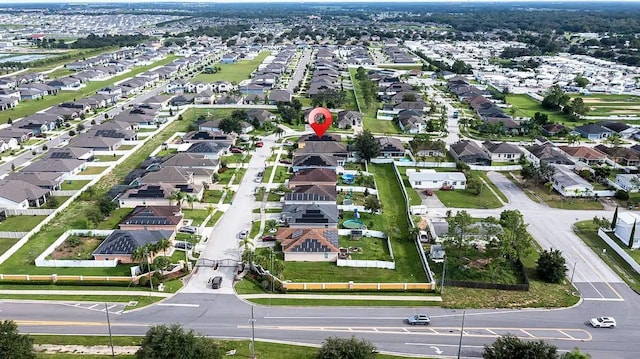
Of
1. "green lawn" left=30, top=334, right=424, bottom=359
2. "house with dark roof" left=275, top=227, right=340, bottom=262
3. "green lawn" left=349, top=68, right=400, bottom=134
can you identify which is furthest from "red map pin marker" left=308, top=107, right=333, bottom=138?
"green lawn" left=30, top=334, right=424, bottom=359

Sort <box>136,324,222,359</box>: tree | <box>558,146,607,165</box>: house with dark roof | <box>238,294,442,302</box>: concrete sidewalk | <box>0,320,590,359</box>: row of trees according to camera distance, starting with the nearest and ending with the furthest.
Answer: <box>0,320,590,359</box>: row of trees → <box>136,324,222,359</box>: tree → <box>238,294,442,302</box>: concrete sidewalk → <box>558,146,607,165</box>: house with dark roof

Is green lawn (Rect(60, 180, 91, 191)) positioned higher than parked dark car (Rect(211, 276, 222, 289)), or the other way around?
parked dark car (Rect(211, 276, 222, 289))

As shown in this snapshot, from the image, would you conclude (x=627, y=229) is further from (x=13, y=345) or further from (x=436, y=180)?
(x=13, y=345)

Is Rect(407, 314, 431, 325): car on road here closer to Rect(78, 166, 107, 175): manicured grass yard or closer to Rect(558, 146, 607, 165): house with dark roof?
Rect(558, 146, 607, 165): house with dark roof

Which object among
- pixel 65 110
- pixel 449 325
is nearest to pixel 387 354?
pixel 449 325

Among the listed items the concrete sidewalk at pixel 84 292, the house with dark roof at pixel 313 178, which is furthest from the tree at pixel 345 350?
the house with dark roof at pixel 313 178
